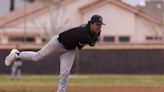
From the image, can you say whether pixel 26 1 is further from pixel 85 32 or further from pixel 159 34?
pixel 85 32

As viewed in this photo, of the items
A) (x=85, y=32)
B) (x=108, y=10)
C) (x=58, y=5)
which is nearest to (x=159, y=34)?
(x=108, y=10)

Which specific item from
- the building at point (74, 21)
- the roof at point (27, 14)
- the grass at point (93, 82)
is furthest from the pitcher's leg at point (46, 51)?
the roof at point (27, 14)

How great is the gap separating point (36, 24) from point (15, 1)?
15.5m

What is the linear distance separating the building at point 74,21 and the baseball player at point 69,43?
132 ft

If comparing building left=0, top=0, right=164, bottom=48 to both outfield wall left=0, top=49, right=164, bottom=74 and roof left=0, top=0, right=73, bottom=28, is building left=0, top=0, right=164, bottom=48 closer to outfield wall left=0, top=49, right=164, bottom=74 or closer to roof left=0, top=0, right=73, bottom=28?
Answer: roof left=0, top=0, right=73, bottom=28

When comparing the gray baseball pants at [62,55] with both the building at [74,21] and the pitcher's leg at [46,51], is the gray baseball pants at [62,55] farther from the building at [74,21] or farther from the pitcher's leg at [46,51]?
the building at [74,21]

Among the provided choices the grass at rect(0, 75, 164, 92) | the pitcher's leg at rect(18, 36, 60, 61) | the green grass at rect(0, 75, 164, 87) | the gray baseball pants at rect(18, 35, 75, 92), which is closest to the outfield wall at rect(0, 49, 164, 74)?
the green grass at rect(0, 75, 164, 87)

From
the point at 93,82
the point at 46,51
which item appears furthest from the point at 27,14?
the point at 46,51

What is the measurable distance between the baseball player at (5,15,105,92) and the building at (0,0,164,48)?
132 feet

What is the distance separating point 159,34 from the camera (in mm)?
55938

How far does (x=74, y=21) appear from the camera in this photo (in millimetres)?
53250

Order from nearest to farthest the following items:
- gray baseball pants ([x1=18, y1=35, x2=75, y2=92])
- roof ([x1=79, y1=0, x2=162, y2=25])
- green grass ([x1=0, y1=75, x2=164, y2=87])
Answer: gray baseball pants ([x1=18, y1=35, x2=75, y2=92]) → green grass ([x1=0, y1=75, x2=164, y2=87]) → roof ([x1=79, y1=0, x2=162, y2=25])

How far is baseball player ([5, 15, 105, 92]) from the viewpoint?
424 inches

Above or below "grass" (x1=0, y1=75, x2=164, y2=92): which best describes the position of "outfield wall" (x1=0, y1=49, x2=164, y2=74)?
above
